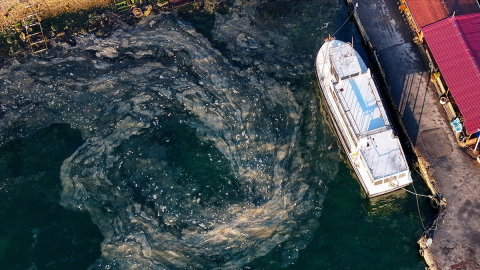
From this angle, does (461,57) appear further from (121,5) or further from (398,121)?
(121,5)

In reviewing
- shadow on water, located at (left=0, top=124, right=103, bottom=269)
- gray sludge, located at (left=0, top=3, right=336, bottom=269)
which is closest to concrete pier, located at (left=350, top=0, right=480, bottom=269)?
gray sludge, located at (left=0, top=3, right=336, bottom=269)

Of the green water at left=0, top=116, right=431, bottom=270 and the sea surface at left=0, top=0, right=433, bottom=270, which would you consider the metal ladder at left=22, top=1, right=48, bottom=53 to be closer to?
the sea surface at left=0, top=0, right=433, bottom=270

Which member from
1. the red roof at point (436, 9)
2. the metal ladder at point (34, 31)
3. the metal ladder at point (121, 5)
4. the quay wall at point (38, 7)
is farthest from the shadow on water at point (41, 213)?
the red roof at point (436, 9)

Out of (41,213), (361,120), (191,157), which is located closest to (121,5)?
(191,157)

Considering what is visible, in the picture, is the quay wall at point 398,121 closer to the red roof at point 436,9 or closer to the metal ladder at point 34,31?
the red roof at point 436,9


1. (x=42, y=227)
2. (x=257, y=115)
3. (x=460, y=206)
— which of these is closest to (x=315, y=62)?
(x=257, y=115)
